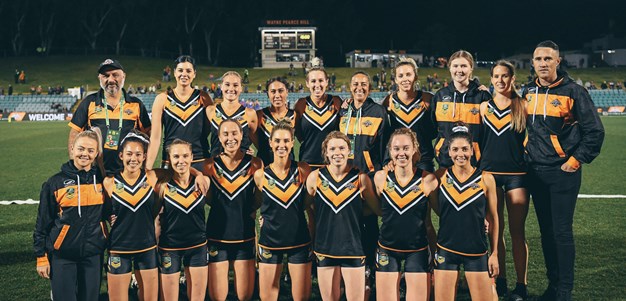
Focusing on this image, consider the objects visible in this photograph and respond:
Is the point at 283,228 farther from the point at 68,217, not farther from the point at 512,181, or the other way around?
the point at 512,181

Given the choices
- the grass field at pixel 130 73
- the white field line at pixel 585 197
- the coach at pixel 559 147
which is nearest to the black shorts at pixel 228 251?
the coach at pixel 559 147

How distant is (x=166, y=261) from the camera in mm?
4488

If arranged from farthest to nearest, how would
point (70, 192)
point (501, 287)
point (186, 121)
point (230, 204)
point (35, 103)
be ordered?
point (35, 103)
point (186, 121)
point (501, 287)
point (230, 204)
point (70, 192)

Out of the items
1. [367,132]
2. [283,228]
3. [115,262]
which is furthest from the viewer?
[367,132]

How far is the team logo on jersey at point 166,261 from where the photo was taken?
14.7 ft

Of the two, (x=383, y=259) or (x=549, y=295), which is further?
(x=549, y=295)

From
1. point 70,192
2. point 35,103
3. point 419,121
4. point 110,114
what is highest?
point 35,103

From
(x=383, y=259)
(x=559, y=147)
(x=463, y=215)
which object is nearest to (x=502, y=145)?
(x=559, y=147)

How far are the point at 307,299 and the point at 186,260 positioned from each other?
1.03m

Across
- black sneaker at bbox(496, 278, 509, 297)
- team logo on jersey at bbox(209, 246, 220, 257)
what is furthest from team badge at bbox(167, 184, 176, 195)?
black sneaker at bbox(496, 278, 509, 297)

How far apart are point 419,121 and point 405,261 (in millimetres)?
1635

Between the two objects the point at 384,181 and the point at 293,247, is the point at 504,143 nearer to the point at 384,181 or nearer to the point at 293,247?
the point at 384,181

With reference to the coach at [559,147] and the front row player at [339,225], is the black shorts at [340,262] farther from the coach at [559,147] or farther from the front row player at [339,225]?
the coach at [559,147]

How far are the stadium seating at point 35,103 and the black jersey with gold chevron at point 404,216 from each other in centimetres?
3242
